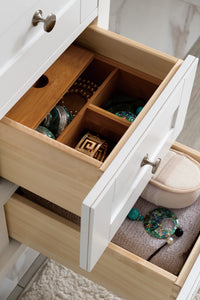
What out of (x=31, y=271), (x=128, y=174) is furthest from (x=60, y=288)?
(x=128, y=174)

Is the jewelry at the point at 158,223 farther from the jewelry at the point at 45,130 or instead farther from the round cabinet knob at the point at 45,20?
the round cabinet knob at the point at 45,20

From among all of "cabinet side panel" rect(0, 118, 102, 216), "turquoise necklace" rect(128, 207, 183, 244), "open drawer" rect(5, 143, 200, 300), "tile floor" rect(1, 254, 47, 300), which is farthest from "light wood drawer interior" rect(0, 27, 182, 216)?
"tile floor" rect(1, 254, 47, 300)

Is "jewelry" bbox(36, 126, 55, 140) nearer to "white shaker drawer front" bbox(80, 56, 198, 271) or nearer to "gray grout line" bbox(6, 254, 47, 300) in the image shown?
"white shaker drawer front" bbox(80, 56, 198, 271)

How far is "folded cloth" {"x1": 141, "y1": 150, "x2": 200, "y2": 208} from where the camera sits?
45.6 inches

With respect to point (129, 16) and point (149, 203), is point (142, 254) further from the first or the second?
point (129, 16)

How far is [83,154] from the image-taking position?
80cm

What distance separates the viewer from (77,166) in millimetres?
813

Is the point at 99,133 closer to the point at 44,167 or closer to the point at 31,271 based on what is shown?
the point at 44,167

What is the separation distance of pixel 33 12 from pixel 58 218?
17.5 inches

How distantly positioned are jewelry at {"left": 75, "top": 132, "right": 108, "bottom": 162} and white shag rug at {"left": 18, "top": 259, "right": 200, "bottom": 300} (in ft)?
2.06

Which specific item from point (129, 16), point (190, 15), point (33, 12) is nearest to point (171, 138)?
point (33, 12)

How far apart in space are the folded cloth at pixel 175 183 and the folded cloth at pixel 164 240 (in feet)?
0.09

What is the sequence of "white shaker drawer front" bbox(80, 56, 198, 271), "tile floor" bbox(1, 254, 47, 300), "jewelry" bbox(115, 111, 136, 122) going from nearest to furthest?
"white shaker drawer front" bbox(80, 56, 198, 271) < "jewelry" bbox(115, 111, 136, 122) < "tile floor" bbox(1, 254, 47, 300)

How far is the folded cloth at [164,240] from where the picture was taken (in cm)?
111
